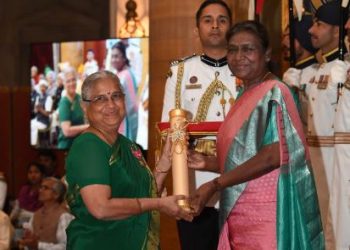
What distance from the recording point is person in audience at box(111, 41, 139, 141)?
10.4 metres

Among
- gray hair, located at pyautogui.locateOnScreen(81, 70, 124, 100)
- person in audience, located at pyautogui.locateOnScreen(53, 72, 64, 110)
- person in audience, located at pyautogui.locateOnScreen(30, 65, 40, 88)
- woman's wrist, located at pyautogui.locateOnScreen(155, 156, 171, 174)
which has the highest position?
person in audience, located at pyautogui.locateOnScreen(30, 65, 40, 88)

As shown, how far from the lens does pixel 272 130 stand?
367 cm

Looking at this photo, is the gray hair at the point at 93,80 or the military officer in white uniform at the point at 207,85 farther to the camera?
the military officer in white uniform at the point at 207,85

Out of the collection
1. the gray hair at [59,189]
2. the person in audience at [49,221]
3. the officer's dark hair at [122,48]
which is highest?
the officer's dark hair at [122,48]

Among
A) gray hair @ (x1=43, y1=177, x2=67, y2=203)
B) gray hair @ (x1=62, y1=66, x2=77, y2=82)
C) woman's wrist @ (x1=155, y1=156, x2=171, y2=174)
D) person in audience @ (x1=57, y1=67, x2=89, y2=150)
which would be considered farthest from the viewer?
gray hair @ (x1=62, y1=66, x2=77, y2=82)

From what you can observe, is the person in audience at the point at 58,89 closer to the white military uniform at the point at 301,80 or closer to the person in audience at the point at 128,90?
the person in audience at the point at 128,90

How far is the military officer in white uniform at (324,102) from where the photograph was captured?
600 centimetres

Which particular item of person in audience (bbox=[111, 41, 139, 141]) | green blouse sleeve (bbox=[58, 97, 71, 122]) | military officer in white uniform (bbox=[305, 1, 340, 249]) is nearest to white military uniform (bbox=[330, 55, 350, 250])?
military officer in white uniform (bbox=[305, 1, 340, 249])

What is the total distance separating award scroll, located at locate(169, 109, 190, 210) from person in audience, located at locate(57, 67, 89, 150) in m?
7.13

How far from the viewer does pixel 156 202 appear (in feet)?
11.4

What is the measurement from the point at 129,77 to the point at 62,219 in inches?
146

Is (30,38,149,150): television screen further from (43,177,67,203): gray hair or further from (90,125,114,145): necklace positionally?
(90,125,114,145): necklace

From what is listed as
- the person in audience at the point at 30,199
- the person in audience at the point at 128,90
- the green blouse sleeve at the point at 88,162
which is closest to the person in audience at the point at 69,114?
the person in audience at the point at 128,90

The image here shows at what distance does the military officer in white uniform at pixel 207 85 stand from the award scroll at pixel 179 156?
84 centimetres
